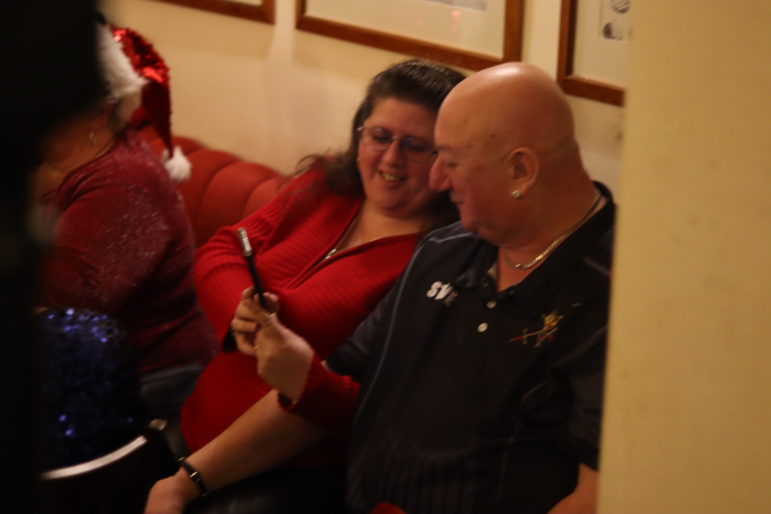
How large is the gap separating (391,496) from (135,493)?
0.38 metres

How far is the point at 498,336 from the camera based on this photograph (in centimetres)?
136

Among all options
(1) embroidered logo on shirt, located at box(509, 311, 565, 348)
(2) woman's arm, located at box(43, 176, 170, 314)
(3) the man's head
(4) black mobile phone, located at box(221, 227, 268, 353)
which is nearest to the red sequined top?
(2) woman's arm, located at box(43, 176, 170, 314)

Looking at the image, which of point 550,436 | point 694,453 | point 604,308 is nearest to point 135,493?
point 550,436

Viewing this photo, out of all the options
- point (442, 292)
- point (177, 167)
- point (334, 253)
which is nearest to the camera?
point (442, 292)

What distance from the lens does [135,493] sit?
1376 mm

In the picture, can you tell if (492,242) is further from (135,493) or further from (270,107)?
(270,107)

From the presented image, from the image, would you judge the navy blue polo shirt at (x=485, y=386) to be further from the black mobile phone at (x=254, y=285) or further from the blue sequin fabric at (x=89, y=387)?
the blue sequin fabric at (x=89, y=387)

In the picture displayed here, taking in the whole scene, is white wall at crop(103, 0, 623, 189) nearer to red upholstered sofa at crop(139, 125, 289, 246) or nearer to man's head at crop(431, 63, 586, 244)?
red upholstered sofa at crop(139, 125, 289, 246)

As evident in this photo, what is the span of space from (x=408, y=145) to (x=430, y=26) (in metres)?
0.59

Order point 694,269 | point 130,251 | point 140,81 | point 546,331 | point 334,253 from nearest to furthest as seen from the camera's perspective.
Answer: point 694,269
point 546,331
point 334,253
point 130,251
point 140,81

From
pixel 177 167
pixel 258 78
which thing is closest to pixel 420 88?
pixel 177 167

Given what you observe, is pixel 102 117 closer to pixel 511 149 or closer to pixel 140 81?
pixel 140 81

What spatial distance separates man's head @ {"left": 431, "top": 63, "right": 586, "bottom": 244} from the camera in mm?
1364

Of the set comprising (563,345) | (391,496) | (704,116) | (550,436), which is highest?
(704,116)
